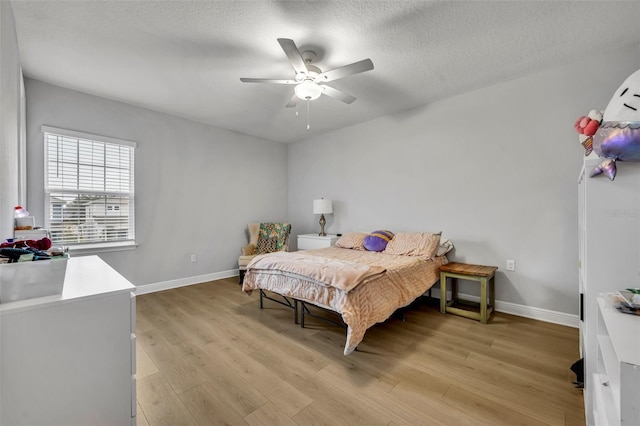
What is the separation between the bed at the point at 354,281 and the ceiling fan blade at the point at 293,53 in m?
1.68

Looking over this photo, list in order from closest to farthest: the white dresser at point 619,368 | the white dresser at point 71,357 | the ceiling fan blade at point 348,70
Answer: the white dresser at point 619,368 < the white dresser at point 71,357 < the ceiling fan blade at point 348,70

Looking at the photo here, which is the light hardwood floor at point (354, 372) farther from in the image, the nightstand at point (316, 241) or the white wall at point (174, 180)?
the nightstand at point (316, 241)

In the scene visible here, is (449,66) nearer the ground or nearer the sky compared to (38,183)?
nearer the sky

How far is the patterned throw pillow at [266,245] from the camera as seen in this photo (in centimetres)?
449

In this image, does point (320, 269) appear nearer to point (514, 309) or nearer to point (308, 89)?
point (308, 89)

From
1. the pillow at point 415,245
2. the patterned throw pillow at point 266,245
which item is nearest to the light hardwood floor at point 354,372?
the pillow at point 415,245

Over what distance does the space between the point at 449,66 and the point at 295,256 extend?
2485 mm

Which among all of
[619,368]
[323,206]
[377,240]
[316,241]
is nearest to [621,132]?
[619,368]

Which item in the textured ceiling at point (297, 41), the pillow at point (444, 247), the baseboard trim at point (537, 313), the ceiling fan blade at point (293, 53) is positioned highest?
the textured ceiling at point (297, 41)

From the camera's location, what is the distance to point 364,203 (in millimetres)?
4203

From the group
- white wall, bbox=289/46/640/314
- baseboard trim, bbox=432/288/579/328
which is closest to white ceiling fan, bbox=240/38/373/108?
white wall, bbox=289/46/640/314

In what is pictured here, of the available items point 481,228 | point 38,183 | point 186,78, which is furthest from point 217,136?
point 481,228

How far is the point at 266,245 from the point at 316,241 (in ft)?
2.88

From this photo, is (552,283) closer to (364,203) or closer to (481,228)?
(481,228)
